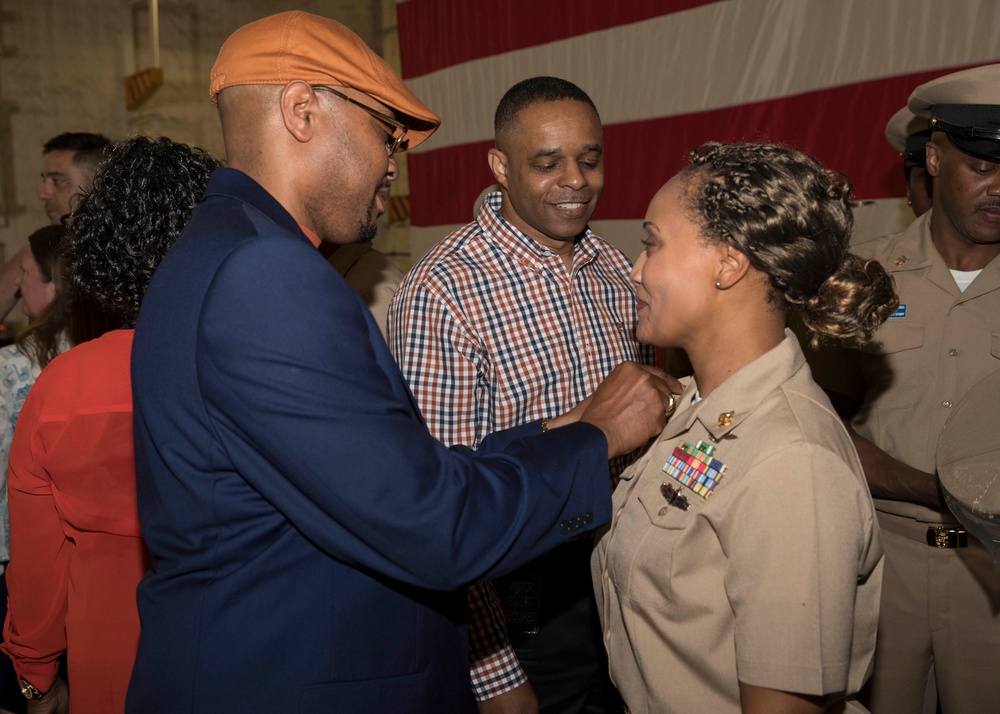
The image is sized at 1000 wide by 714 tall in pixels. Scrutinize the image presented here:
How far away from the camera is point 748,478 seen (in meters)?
1.17

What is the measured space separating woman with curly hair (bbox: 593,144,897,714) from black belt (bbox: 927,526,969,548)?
32.9 inches

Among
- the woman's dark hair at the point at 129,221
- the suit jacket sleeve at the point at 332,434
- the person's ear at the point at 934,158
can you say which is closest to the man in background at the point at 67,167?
the woman's dark hair at the point at 129,221

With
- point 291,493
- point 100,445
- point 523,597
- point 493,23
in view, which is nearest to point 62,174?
point 493,23

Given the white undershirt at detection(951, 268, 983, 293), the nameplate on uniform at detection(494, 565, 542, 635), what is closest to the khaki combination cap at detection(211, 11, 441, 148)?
the nameplate on uniform at detection(494, 565, 542, 635)

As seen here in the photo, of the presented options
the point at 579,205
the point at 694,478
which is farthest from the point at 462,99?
the point at 694,478

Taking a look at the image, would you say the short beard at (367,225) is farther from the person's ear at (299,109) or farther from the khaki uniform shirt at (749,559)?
the khaki uniform shirt at (749,559)

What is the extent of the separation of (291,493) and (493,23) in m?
3.55

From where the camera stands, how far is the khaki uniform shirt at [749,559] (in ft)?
3.61

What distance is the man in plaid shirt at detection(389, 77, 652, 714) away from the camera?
1833 millimetres

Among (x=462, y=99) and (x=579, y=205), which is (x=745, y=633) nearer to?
(x=579, y=205)

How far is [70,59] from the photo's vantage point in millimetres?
5754

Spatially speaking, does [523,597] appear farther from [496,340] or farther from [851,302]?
[851,302]

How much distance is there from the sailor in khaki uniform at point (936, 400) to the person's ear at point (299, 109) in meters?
1.54

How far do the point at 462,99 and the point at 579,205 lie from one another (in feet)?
7.88
